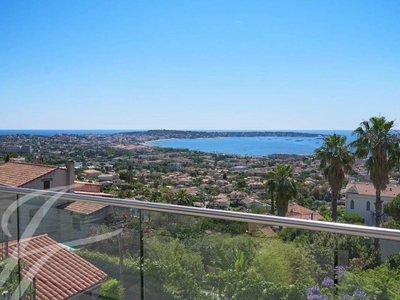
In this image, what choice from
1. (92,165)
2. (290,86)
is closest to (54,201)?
(92,165)

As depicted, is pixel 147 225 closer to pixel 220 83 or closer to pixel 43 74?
pixel 43 74

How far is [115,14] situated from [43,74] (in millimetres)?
8754

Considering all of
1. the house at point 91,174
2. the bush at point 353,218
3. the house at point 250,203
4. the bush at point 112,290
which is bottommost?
the bush at point 353,218

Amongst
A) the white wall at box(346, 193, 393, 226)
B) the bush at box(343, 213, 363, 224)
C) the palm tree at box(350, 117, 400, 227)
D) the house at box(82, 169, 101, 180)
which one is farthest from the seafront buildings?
the white wall at box(346, 193, 393, 226)

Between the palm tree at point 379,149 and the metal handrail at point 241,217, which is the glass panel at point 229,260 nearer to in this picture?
the metal handrail at point 241,217

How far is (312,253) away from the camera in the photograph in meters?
1.76

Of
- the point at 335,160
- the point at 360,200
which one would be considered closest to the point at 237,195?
the point at 360,200

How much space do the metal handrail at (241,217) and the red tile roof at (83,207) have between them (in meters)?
0.03

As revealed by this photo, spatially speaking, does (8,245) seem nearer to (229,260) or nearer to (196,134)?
(229,260)

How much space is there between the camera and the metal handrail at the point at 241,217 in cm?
151

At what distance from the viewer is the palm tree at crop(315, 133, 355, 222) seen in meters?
21.7

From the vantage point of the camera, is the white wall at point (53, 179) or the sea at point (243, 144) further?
the sea at point (243, 144)

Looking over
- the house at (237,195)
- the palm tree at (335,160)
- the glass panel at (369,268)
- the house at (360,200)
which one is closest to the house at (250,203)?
the house at (237,195)

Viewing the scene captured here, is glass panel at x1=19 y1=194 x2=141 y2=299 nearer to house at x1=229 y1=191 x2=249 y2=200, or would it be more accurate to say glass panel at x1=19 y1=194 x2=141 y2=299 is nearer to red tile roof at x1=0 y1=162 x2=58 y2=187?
red tile roof at x1=0 y1=162 x2=58 y2=187
